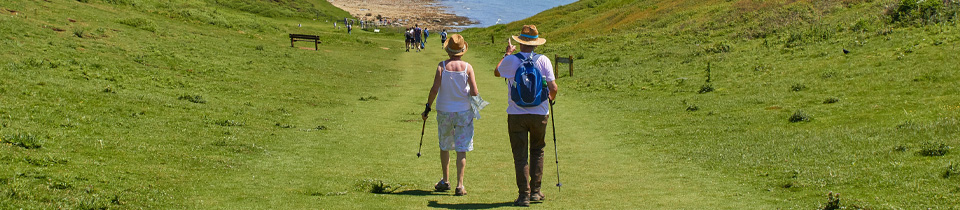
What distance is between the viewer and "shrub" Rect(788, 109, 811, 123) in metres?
16.9

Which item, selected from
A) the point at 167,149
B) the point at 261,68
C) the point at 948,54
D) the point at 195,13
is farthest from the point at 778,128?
the point at 195,13

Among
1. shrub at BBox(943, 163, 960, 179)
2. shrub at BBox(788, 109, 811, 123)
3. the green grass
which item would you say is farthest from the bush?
shrub at BBox(943, 163, 960, 179)

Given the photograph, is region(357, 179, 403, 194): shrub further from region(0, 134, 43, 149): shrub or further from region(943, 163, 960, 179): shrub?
region(943, 163, 960, 179): shrub

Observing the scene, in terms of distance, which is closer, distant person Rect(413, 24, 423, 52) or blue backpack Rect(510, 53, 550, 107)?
blue backpack Rect(510, 53, 550, 107)

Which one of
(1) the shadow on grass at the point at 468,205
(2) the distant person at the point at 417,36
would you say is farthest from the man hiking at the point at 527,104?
(2) the distant person at the point at 417,36

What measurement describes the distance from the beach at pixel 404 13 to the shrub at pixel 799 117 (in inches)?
3180

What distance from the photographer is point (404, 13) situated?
384 ft

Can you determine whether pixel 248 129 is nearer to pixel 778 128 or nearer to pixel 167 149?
pixel 167 149

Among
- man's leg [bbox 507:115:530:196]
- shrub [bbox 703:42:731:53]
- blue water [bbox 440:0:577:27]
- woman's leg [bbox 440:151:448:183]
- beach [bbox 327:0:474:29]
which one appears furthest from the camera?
blue water [bbox 440:0:577:27]

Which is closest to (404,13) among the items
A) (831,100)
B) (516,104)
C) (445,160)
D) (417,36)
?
(417,36)

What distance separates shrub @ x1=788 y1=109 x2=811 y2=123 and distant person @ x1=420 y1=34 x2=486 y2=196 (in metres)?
9.71

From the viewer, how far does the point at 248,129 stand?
54.5 ft

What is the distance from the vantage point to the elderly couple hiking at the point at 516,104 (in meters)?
9.05

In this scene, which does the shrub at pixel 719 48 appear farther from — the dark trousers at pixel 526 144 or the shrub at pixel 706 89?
the dark trousers at pixel 526 144
